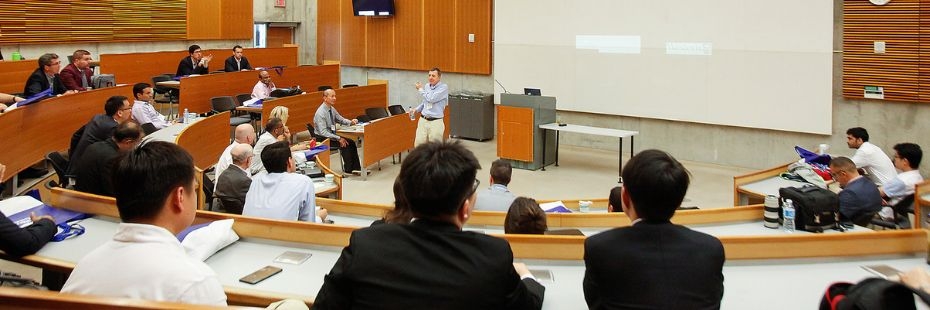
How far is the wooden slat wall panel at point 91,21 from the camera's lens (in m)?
11.7

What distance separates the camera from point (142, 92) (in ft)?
29.5

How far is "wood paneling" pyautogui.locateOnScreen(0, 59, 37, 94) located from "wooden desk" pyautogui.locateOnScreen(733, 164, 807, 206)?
31.9 feet

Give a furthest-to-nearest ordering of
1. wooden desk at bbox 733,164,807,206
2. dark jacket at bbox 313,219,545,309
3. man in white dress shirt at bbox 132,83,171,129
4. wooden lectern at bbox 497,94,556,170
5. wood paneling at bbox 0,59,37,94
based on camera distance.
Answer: wooden lectern at bbox 497,94,556,170 → wood paneling at bbox 0,59,37,94 → man in white dress shirt at bbox 132,83,171,129 → wooden desk at bbox 733,164,807,206 → dark jacket at bbox 313,219,545,309

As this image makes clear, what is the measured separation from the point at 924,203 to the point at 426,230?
5.30m

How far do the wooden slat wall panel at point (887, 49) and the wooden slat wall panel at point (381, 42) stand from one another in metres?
8.82

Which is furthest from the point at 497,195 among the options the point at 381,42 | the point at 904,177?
the point at 381,42

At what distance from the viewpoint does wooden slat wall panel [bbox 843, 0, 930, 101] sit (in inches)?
380

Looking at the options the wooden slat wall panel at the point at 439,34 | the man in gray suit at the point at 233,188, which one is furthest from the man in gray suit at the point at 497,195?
the wooden slat wall panel at the point at 439,34

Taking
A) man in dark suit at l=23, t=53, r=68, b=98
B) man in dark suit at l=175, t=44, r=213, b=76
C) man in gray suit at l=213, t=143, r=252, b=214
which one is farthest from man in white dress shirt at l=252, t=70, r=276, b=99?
man in gray suit at l=213, t=143, r=252, b=214

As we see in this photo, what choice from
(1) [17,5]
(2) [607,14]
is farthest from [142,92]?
(2) [607,14]

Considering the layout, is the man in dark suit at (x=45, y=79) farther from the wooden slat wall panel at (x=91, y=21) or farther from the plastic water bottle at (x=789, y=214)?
the plastic water bottle at (x=789, y=214)

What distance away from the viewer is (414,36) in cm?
1534

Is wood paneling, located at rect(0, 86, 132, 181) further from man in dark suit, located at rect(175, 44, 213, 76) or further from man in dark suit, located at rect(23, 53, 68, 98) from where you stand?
man in dark suit, located at rect(175, 44, 213, 76)

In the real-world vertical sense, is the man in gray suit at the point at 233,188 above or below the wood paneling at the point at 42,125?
below
